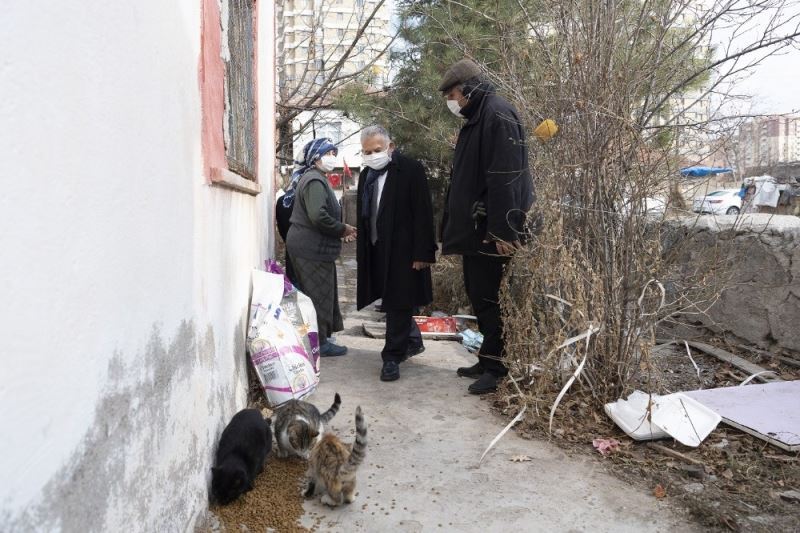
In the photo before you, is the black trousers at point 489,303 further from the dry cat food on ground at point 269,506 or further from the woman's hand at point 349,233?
the dry cat food on ground at point 269,506

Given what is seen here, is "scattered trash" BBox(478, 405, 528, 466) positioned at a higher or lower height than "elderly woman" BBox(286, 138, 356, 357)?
lower

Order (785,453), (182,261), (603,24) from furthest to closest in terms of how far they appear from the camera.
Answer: (603,24) < (785,453) < (182,261)

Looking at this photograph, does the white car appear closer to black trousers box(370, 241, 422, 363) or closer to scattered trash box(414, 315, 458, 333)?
black trousers box(370, 241, 422, 363)

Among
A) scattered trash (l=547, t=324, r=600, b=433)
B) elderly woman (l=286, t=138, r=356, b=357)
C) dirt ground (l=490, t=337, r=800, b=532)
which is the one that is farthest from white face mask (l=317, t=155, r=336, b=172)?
scattered trash (l=547, t=324, r=600, b=433)

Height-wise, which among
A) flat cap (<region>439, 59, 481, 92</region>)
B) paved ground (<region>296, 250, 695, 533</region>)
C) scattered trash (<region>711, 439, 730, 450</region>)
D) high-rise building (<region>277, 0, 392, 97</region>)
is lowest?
paved ground (<region>296, 250, 695, 533</region>)

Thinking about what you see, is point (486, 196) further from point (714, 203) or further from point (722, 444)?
point (722, 444)

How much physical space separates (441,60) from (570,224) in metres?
4.85

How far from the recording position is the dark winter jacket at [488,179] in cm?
407

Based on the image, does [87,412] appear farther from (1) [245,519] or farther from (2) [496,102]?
(2) [496,102]

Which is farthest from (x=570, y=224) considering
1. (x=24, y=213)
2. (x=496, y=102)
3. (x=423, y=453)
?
(x=24, y=213)

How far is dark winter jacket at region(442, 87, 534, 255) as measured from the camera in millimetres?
4066

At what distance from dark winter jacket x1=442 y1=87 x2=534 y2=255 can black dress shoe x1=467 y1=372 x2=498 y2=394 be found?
0.90 m

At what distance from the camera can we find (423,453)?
3.40m

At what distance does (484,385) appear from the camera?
14.1 ft
